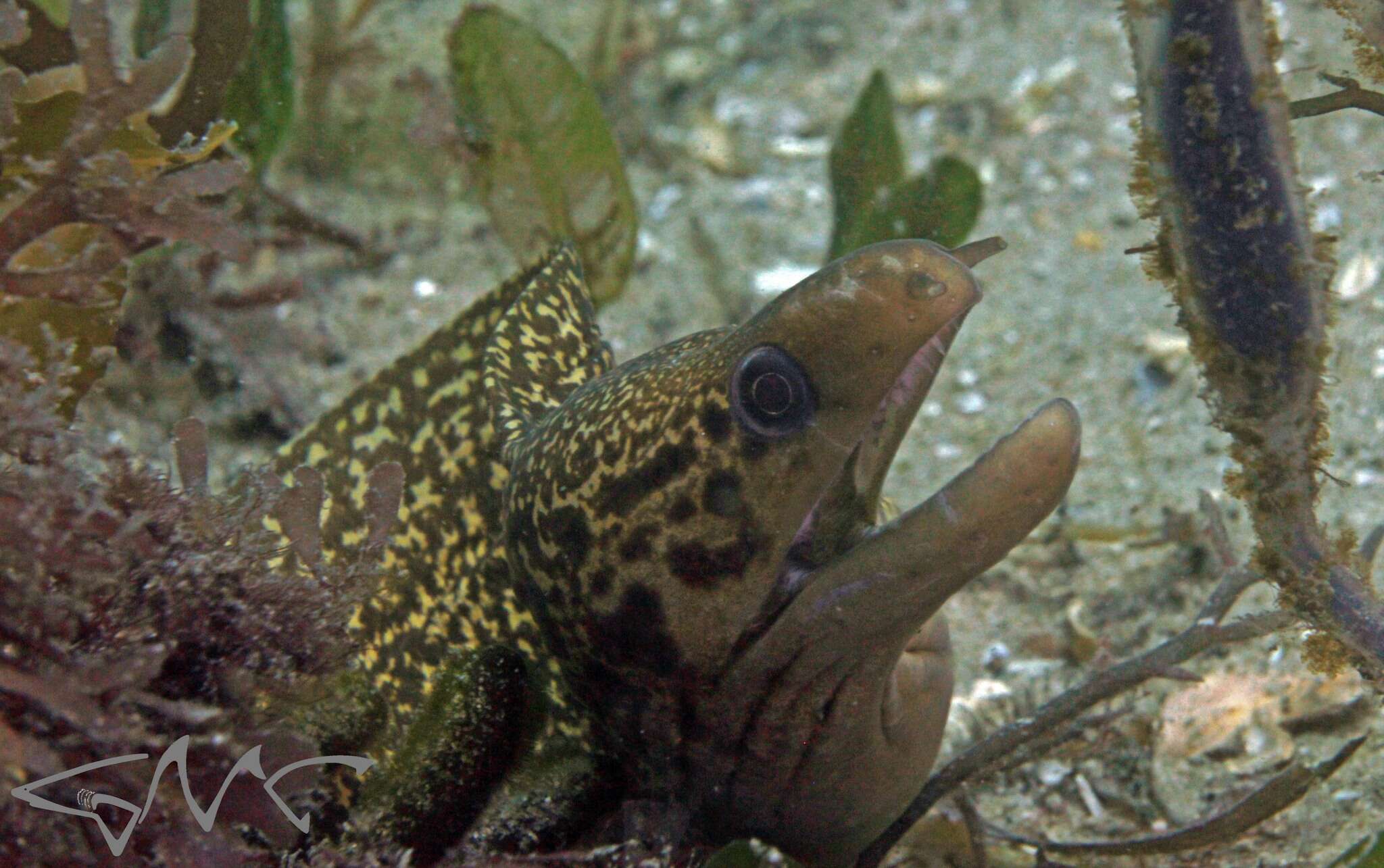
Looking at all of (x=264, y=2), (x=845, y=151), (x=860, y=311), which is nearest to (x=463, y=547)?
(x=860, y=311)

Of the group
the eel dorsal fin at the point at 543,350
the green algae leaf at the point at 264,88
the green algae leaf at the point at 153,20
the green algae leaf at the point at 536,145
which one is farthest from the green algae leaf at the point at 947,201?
the green algae leaf at the point at 153,20

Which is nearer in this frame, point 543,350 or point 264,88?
point 543,350

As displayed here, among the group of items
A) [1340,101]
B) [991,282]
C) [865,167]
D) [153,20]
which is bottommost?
[991,282]

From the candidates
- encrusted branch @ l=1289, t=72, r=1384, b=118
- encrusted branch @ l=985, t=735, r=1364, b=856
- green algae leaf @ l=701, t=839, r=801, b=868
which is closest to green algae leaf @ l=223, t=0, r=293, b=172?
green algae leaf @ l=701, t=839, r=801, b=868

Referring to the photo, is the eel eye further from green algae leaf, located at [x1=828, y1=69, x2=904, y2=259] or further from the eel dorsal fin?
green algae leaf, located at [x1=828, y1=69, x2=904, y2=259]

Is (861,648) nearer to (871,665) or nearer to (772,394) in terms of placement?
(871,665)

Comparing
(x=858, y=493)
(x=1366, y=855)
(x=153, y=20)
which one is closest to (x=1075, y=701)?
(x=1366, y=855)

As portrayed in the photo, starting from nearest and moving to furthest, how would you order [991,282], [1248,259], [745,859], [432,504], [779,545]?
[1248,259] < [779,545] < [745,859] < [432,504] < [991,282]

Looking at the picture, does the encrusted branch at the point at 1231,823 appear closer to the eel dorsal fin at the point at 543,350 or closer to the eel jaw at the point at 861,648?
the eel jaw at the point at 861,648
